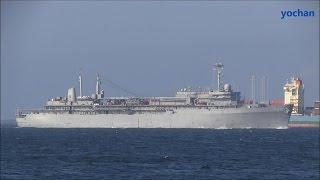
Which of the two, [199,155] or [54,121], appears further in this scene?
[54,121]

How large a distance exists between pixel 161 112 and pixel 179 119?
13.1ft

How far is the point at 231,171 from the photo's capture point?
54906mm

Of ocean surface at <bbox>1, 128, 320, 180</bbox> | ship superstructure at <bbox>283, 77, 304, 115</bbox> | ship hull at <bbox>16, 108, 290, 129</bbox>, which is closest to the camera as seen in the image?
ocean surface at <bbox>1, 128, 320, 180</bbox>

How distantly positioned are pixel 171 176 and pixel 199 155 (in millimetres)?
18529

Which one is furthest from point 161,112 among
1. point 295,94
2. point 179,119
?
point 295,94

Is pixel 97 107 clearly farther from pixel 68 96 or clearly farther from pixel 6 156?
pixel 6 156

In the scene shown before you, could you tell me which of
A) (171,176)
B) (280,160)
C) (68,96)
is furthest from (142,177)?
(68,96)

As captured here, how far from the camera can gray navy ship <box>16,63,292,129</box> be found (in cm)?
13938

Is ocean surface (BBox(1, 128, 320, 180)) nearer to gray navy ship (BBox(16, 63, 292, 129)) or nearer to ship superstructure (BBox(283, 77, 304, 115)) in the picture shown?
gray navy ship (BBox(16, 63, 292, 129))

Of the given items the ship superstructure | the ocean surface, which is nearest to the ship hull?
the ship superstructure

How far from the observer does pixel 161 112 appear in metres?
146

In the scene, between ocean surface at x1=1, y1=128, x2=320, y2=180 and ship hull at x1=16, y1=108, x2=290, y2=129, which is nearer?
ocean surface at x1=1, y1=128, x2=320, y2=180

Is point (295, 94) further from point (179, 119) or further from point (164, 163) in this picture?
point (164, 163)

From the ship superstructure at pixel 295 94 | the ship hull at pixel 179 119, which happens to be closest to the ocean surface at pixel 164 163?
the ship hull at pixel 179 119
